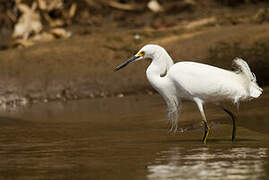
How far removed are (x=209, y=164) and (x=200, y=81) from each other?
6.24 feet

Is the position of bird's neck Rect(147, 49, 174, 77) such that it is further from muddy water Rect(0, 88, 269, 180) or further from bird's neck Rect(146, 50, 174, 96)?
muddy water Rect(0, 88, 269, 180)

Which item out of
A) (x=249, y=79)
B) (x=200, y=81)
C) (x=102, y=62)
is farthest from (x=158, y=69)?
(x=102, y=62)

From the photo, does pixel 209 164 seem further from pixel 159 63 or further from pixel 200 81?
pixel 159 63

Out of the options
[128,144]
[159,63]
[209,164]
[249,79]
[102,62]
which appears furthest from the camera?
[102,62]

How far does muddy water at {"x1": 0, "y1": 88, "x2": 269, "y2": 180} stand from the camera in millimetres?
4773

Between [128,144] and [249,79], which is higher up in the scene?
[249,79]

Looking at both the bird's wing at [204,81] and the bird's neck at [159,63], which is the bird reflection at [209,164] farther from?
the bird's neck at [159,63]

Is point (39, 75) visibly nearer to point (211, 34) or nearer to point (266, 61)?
point (211, 34)

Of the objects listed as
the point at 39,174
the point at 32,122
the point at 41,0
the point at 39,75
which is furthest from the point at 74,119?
the point at 41,0

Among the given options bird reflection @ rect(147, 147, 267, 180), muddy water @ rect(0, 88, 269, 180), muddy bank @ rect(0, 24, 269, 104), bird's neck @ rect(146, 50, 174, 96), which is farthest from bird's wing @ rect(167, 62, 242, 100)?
muddy bank @ rect(0, 24, 269, 104)

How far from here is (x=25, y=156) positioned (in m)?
5.67

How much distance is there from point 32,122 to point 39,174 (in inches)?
154

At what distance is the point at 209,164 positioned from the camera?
4.96 m

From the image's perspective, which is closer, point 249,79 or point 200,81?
point 200,81
